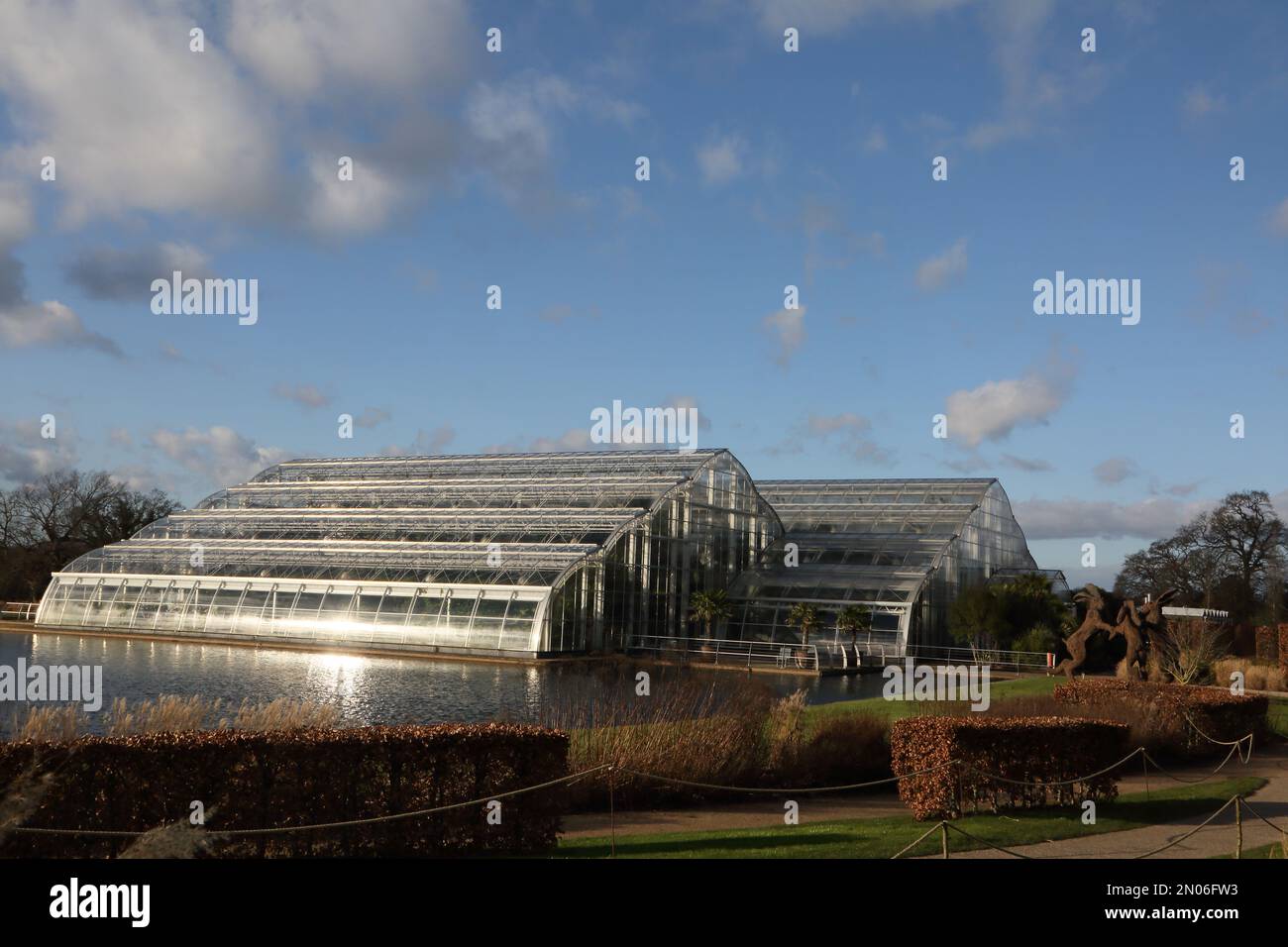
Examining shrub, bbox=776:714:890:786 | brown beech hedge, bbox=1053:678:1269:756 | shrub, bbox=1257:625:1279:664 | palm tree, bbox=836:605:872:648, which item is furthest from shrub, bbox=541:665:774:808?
shrub, bbox=1257:625:1279:664

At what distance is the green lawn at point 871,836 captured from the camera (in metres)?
12.4

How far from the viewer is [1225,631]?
161 feet

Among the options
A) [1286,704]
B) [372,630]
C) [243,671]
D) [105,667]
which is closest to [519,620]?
[372,630]

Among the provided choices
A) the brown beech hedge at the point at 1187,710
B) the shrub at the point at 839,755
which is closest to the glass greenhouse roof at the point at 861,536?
the brown beech hedge at the point at 1187,710

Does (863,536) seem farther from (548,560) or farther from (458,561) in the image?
(458,561)

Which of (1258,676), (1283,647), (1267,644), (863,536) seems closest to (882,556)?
(863,536)

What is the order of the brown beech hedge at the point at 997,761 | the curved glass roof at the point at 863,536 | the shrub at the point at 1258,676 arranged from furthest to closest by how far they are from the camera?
the curved glass roof at the point at 863,536, the shrub at the point at 1258,676, the brown beech hedge at the point at 997,761

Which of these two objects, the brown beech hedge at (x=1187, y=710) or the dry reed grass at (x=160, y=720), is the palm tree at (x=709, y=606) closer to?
the brown beech hedge at (x=1187, y=710)

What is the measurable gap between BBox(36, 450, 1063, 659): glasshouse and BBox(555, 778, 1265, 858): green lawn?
94.6 feet

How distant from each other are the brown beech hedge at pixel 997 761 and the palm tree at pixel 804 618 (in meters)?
30.7

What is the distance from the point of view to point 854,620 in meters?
46.5

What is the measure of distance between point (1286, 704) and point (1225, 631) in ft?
60.7

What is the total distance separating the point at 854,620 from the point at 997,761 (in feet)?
102
